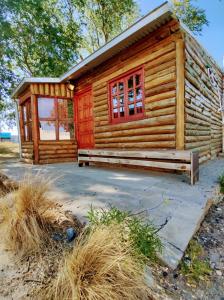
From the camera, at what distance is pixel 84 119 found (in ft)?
23.2

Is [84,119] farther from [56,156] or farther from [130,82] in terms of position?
[130,82]

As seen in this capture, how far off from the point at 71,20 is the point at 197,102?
11.0m

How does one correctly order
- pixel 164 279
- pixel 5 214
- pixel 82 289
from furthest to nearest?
pixel 5 214, pixel 164 279, pixel 82 289

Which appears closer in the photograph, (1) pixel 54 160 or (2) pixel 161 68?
(2) pixel 161 68

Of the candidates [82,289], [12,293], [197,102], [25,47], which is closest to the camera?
[82,289]

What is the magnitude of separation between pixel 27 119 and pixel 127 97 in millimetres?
4499

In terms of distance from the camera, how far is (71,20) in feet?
39.7

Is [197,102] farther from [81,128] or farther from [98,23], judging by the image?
[98,23]

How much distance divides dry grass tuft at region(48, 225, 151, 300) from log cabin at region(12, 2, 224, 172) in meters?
2.98

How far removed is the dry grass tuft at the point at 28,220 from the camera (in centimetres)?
160

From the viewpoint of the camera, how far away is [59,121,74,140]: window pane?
7.22 meters

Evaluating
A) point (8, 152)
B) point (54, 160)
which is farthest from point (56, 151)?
point (8, 152)

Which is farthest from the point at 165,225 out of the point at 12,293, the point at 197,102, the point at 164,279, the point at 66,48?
the point at 66,48

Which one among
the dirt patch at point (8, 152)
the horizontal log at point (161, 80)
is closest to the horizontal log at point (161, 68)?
the horizontal log at point (161, 80)
